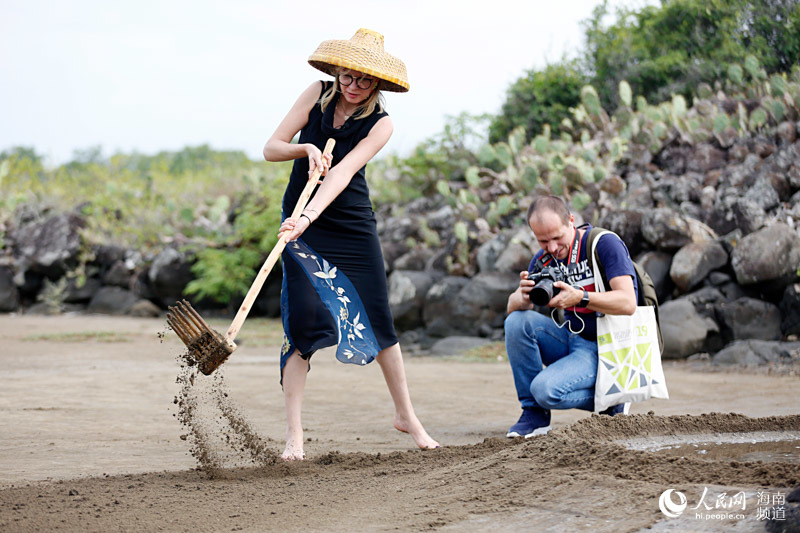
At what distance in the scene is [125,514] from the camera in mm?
3215

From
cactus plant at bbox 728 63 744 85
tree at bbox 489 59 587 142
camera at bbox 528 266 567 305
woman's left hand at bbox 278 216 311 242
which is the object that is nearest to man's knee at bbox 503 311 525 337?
camera at bbox 528 266 567 305

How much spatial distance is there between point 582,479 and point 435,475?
73 centimetres

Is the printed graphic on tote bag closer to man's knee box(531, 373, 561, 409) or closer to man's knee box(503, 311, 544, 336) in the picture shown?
man's knee box(531, 373, 561, 409)

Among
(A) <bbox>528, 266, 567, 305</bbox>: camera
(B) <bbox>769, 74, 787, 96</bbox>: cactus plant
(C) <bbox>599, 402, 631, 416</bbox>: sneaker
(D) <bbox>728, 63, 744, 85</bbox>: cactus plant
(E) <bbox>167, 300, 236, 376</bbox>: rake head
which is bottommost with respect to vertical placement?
(C) <bbox>599, 402, 631, 416</bbox>: sneaker

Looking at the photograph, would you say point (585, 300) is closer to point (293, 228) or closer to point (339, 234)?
point (339, 234)

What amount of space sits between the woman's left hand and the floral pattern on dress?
21cm

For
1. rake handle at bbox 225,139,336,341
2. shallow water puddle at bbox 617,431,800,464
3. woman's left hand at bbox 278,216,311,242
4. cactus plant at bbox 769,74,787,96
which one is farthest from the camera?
cactus plant at bbox 769,74,787,96

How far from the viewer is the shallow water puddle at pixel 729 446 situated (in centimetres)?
377

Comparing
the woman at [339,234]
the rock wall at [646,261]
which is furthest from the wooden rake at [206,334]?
the rock wall at [646,261]

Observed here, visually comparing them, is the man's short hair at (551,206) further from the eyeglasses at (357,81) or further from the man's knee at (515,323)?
the eyeglasses at (357,81)

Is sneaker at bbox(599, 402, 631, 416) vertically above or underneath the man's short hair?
underneath

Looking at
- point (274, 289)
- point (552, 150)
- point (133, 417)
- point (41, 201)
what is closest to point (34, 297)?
point (41, 201)

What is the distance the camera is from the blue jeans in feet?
14.8

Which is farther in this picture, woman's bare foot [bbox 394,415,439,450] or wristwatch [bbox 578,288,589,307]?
woman's bare foot [bbox 394,415,439,450]
